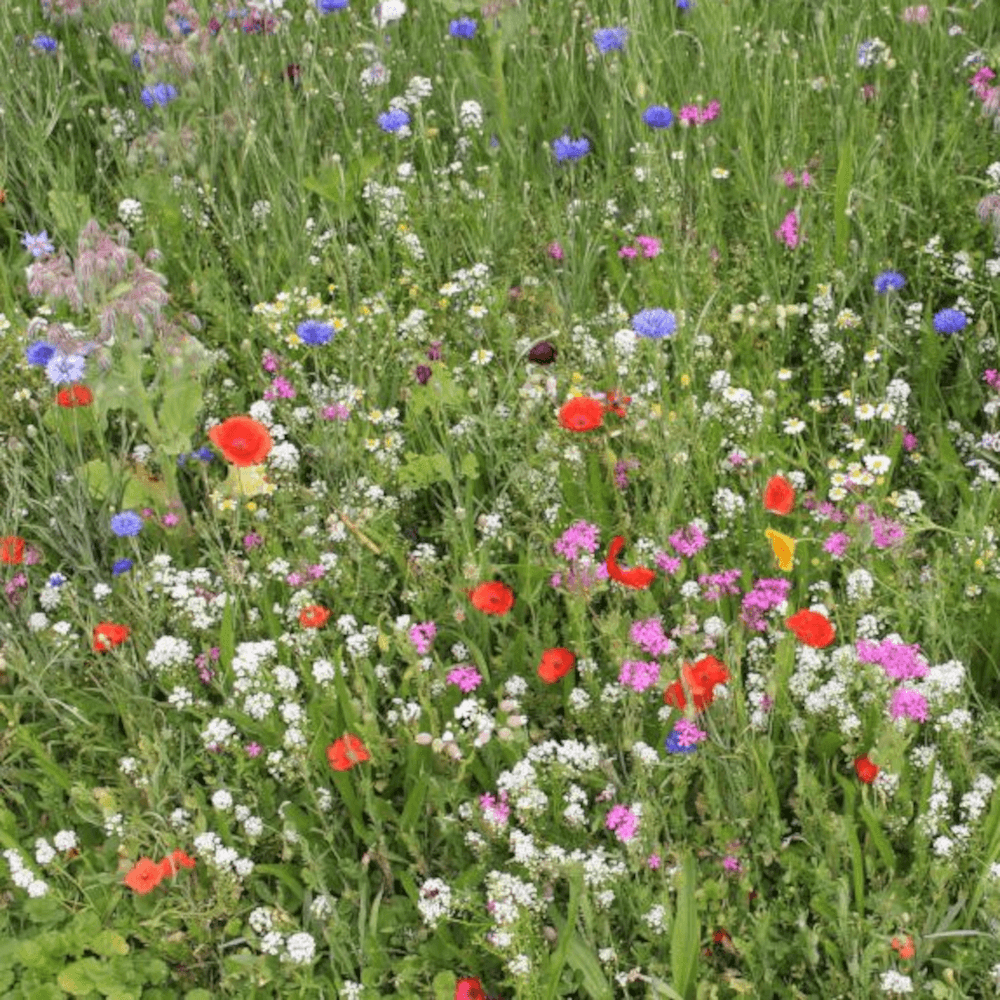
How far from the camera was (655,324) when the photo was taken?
2.74 m

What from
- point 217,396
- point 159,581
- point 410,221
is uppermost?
point 410,221

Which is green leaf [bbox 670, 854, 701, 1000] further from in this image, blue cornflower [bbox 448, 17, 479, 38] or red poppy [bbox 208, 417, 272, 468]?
blue cornflower [bbox 448, 17, 479, 38]

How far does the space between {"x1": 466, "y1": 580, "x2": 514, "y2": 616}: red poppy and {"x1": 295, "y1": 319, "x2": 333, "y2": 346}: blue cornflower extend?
804 millimetres

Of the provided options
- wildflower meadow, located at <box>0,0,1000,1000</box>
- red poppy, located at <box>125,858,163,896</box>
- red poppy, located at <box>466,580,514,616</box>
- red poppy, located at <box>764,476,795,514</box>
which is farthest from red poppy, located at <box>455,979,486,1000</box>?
red poppy, located at <box>764,476,795,514</box>

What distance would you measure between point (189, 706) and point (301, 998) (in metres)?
0.60

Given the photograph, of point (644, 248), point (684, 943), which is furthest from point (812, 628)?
point (644, 248)

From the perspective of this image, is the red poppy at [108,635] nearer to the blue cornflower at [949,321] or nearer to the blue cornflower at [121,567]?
the blue cornflower at [121,567]

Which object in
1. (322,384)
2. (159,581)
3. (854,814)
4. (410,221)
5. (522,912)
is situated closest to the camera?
(522,912)

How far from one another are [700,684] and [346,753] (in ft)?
1.98

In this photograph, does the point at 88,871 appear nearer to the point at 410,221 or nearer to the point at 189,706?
the point at 189,706

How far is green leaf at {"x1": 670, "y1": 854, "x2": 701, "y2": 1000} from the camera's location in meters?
2.03

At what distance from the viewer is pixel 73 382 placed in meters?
2.86

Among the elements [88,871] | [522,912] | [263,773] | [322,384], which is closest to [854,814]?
[522,912]

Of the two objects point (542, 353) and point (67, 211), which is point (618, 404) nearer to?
point (542, 353)
